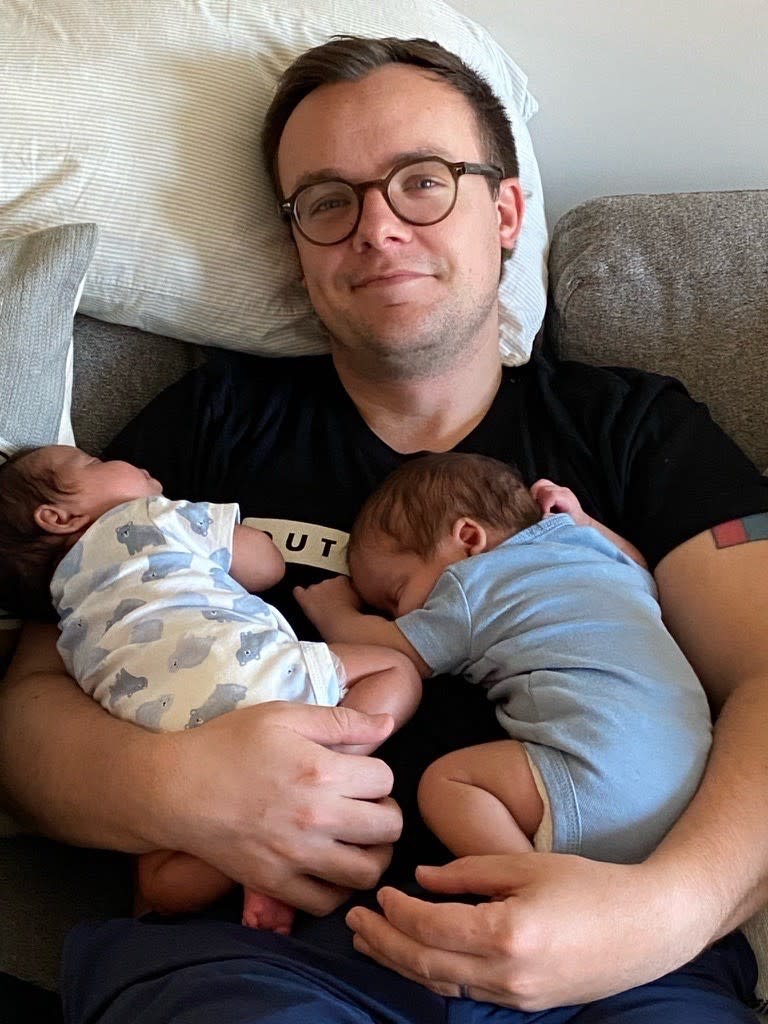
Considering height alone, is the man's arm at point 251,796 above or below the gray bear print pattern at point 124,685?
below

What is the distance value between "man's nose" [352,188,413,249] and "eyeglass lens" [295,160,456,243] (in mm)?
13

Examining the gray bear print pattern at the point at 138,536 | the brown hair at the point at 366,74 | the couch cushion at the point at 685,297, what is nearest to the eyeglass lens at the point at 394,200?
the brown hair at the point at 366,74

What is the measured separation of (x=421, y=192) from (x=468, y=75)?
248mm

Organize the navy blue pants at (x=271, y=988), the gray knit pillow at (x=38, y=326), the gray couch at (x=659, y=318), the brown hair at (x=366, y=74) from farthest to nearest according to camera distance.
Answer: the gray couch at (x=659, y=318), the brown hair at (x=366, y=74), the gray knit pillow at (x=38, y=326), the navy blue pants at (x=271, y=988)

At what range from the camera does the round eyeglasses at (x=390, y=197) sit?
4.47ft

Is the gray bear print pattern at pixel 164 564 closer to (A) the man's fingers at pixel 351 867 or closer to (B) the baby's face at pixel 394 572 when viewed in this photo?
(B) the baby's face at pixel 394 572

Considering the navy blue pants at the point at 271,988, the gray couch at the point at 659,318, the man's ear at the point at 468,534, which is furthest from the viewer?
the gray couch at the point at 659,318

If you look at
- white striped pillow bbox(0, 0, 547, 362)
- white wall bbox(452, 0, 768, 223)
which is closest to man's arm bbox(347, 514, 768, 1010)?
white striped pillow bbox(0, 0, 547, 362)

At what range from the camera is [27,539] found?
120 cm

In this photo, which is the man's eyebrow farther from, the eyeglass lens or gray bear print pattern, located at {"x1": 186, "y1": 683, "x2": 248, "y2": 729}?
gray bear print pattern, located at {"x1": 186, "y1": 683, "x2": 248, "y2": 729}

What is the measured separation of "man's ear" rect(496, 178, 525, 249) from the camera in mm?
1537

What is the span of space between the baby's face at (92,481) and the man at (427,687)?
0.56 feet

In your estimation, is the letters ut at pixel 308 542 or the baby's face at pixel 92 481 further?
the letters ut at pixel 308 542

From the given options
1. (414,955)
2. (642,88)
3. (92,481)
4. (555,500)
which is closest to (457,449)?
(555,500)
